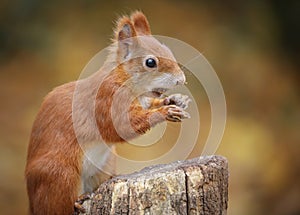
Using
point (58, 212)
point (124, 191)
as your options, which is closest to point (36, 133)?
point (58, 212)

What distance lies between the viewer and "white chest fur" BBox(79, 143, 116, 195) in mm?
2498

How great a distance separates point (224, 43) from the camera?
4914 millimetres

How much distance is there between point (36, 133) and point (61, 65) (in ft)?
7.26

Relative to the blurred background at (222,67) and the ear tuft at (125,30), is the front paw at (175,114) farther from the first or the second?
the blurred background at (222,67)

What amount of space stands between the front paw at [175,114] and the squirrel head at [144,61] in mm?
99

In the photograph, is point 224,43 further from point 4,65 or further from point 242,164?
point 4,65

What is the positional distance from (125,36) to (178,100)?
0.30 meters

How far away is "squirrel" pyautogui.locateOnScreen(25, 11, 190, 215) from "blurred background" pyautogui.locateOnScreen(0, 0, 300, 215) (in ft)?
6.85

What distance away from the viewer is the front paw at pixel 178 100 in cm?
245

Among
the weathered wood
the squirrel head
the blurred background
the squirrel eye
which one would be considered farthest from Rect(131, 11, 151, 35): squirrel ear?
the blurred background

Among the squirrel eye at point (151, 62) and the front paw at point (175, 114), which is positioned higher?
the squirrel eye at point (151, 62)

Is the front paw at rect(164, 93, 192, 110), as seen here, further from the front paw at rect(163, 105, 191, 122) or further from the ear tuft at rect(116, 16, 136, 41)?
the ear tuft at rect(116, 16, 136, 41)

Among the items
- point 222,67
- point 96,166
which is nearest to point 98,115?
point 96,166

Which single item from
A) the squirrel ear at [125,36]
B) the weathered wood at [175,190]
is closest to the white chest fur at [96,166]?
the weathered wood at [175,190]
